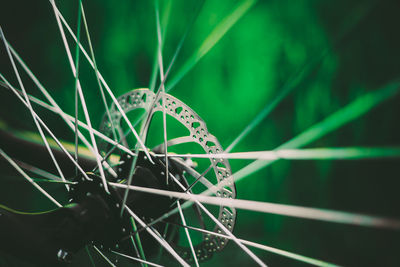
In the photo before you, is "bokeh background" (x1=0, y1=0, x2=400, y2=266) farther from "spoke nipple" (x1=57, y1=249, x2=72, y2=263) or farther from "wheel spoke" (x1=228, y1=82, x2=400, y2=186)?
"spoke nipple" (x1=57, y1=249, x2=72, y2=263)

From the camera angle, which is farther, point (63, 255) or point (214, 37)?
point (214, 37)

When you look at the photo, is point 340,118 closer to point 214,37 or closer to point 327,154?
point 327,154

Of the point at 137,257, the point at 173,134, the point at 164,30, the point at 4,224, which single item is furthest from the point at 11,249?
the point at 164,30

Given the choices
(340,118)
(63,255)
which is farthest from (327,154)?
(63,255)

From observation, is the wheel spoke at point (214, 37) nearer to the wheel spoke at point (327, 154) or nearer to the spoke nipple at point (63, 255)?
the wheel spoke at point (327, 154)

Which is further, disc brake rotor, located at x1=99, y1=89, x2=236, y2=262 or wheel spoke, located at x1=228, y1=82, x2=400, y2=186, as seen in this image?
disc brake rotor, located at x1=99, y1=89, x2=236, y2=262

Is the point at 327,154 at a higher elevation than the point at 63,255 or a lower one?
higher

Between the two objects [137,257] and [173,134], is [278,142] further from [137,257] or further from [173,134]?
[137,257]

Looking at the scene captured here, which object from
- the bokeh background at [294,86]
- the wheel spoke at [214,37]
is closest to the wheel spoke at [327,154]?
the bokeh background at [294,86]

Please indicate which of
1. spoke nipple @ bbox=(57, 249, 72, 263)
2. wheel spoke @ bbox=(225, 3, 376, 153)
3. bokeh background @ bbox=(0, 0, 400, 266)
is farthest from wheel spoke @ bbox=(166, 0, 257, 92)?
spoke nipple @ bbox=(57, 249, 72, 263)
